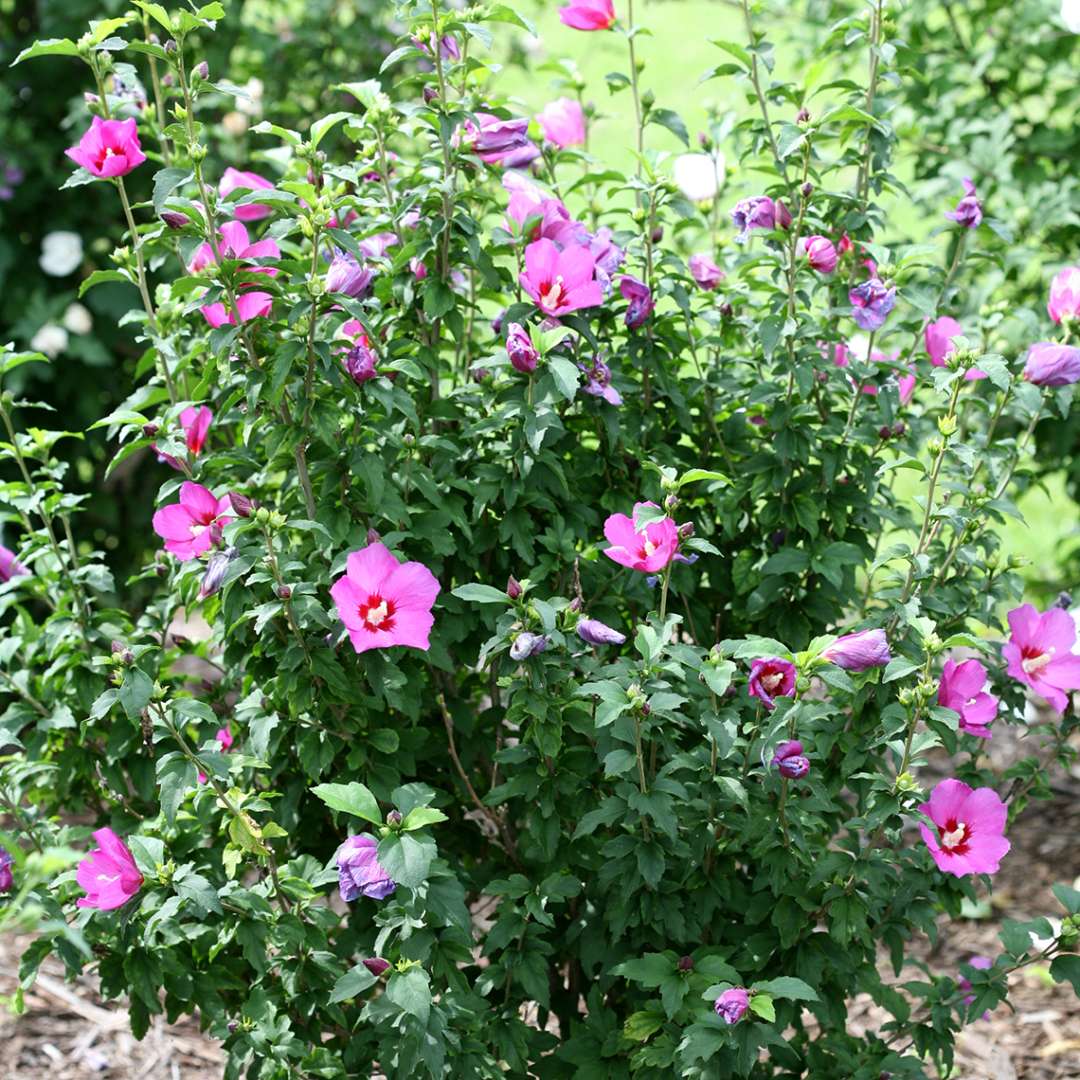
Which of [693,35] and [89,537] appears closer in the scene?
[89,537]

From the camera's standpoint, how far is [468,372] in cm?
238

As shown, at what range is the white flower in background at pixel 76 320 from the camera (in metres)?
4.25

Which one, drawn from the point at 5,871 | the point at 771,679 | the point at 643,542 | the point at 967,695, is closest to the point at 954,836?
the point at 967,695

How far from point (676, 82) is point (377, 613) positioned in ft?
25.1

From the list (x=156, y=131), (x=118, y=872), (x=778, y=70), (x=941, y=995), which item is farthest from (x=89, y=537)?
(x=778, y=70)

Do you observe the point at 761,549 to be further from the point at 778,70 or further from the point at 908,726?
the point at 778,70

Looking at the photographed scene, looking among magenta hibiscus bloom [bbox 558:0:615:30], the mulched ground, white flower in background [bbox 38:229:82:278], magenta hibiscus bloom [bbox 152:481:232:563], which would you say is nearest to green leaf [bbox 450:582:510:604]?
magenta hibiscus bloom [bbox 152:481:232:563]

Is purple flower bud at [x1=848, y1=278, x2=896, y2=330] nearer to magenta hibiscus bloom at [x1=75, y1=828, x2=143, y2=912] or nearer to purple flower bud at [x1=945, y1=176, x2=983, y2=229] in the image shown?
purple flower bud at [x1=945, y1=176, x2=983, y2=229]

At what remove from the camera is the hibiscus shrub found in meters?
1.89

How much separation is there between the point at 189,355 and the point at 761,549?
968mm

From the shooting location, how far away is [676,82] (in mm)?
8859

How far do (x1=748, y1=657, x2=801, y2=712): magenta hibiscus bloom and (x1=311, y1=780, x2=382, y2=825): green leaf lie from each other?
502 millimetres

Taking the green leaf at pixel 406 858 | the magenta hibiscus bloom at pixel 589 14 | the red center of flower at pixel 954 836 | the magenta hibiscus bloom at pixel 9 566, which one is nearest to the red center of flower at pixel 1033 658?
the red center of flower at pixel 954 836

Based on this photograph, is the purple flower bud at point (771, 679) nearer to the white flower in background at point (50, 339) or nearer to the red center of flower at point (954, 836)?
the red center of flower at point (954, 836)
